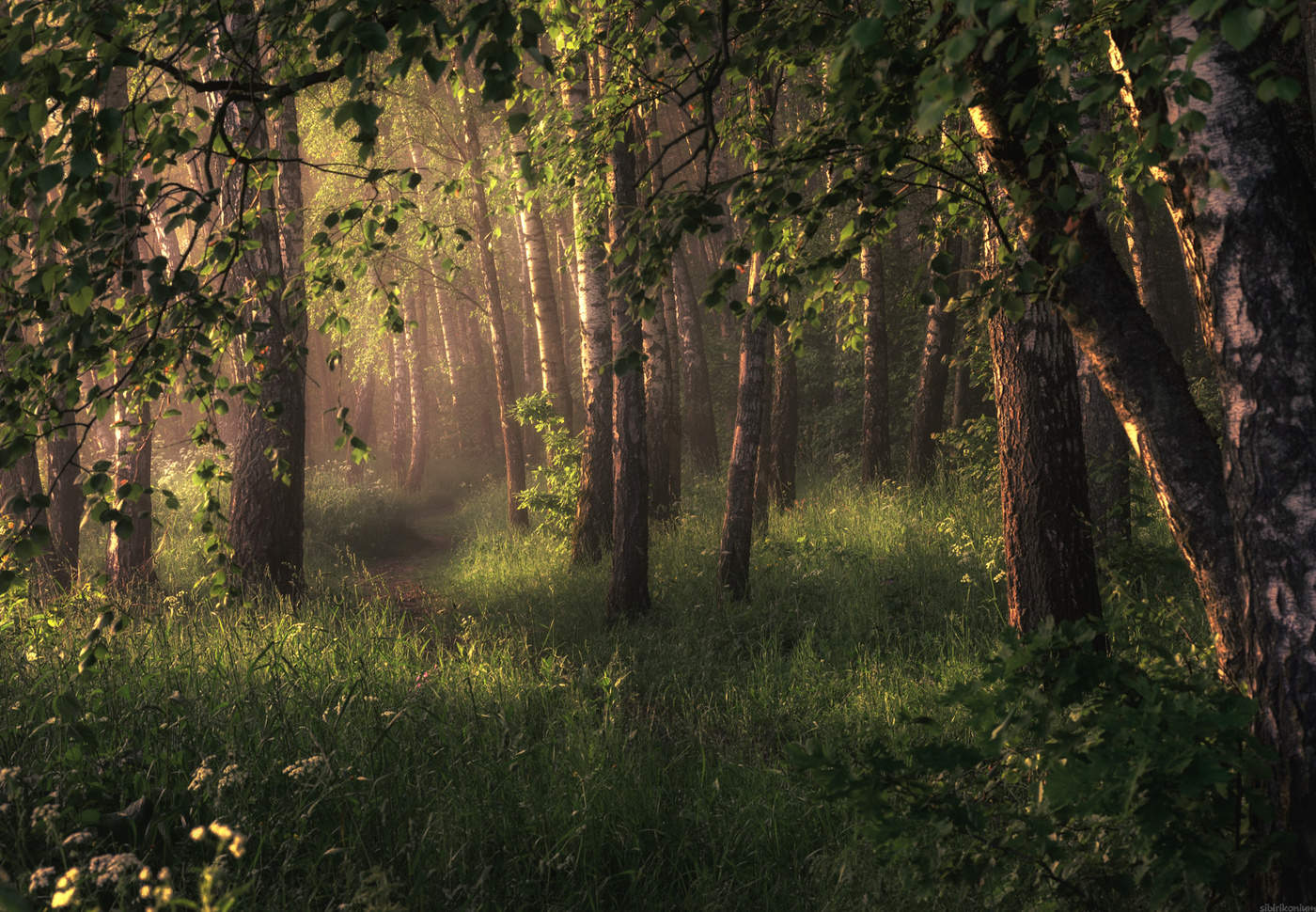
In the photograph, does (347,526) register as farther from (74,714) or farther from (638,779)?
(74,714)

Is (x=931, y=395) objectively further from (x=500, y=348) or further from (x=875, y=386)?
(x=500, y=348)

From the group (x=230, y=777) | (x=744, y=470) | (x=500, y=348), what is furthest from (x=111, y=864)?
(x=500, y=348)

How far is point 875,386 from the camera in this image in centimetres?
1405

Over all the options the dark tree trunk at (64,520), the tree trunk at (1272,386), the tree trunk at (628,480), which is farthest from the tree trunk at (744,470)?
the dark tree trunk at (64,520)

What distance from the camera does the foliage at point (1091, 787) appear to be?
97.6 inches

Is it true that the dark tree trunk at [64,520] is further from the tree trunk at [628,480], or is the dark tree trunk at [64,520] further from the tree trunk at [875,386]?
the tree trunk at [875,386]

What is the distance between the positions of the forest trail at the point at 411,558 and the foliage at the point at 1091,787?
22.9 ft

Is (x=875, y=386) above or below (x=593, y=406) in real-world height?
above

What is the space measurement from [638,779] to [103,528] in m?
15.0

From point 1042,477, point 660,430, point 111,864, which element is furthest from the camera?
point 660,430

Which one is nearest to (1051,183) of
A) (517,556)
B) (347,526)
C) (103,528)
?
(517,556)

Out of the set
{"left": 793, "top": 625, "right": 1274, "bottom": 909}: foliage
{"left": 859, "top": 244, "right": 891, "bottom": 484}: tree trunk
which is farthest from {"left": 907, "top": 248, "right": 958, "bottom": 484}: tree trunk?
{"left": 793, "top": 625, "right": 1274, "bottom": 909}: foliage

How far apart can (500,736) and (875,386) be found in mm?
10672

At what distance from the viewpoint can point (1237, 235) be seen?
2766 millimetres
